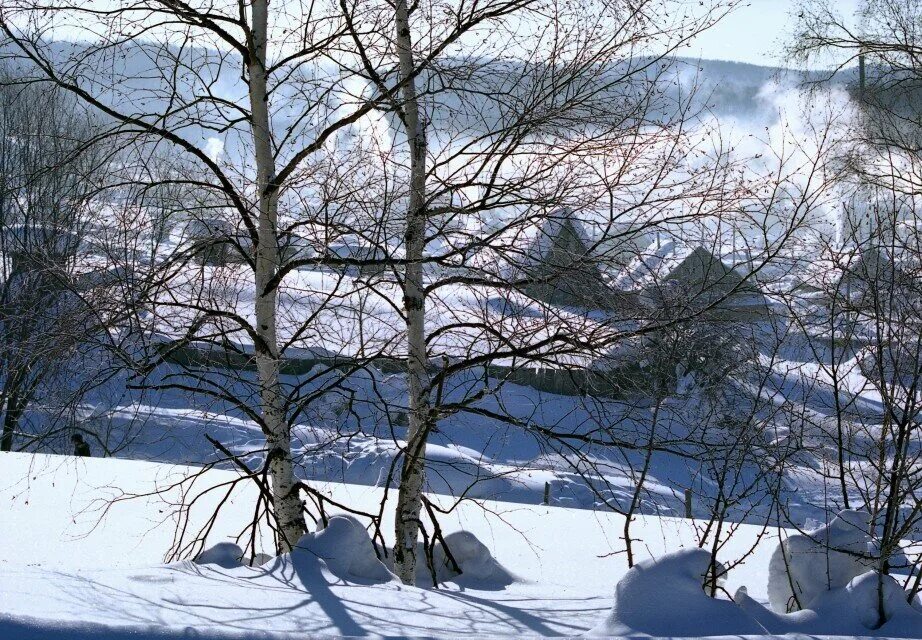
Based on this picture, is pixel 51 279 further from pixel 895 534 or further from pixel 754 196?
pixel 895 534

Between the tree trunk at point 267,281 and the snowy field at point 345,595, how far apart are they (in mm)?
812

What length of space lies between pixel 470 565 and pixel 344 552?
1.61 meters

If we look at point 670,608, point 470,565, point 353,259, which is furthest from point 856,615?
point 353,259

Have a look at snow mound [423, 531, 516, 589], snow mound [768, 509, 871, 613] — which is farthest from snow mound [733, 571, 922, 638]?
snow mound [423, 531, 516, 589]

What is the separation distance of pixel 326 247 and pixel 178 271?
120cm

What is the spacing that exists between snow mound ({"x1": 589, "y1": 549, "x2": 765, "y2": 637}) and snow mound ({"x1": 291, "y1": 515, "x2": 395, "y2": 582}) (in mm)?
1489

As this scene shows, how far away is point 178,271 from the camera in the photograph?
5457 millimetres

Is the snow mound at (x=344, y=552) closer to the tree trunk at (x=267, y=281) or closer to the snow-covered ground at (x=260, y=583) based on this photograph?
the snow-covered ground at (x=260, y=583)

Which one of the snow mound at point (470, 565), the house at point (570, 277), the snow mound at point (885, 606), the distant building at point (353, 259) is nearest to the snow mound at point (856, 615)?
the snow mound at point (885, 606)

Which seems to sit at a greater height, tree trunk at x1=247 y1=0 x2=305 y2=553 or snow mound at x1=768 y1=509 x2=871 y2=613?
tree trunk at x1=247 y1=0 x2=305 y2=553

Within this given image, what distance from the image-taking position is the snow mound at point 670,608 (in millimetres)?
3533

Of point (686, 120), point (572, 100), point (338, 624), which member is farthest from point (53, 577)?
point (686, 120)

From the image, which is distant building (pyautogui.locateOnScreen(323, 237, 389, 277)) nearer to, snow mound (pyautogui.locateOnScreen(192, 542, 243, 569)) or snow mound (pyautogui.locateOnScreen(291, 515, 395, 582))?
snow mound (pyautogui.locateOnScreen(291, 515, 395, 582))

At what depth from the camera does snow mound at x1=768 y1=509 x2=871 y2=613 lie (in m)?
4.47
